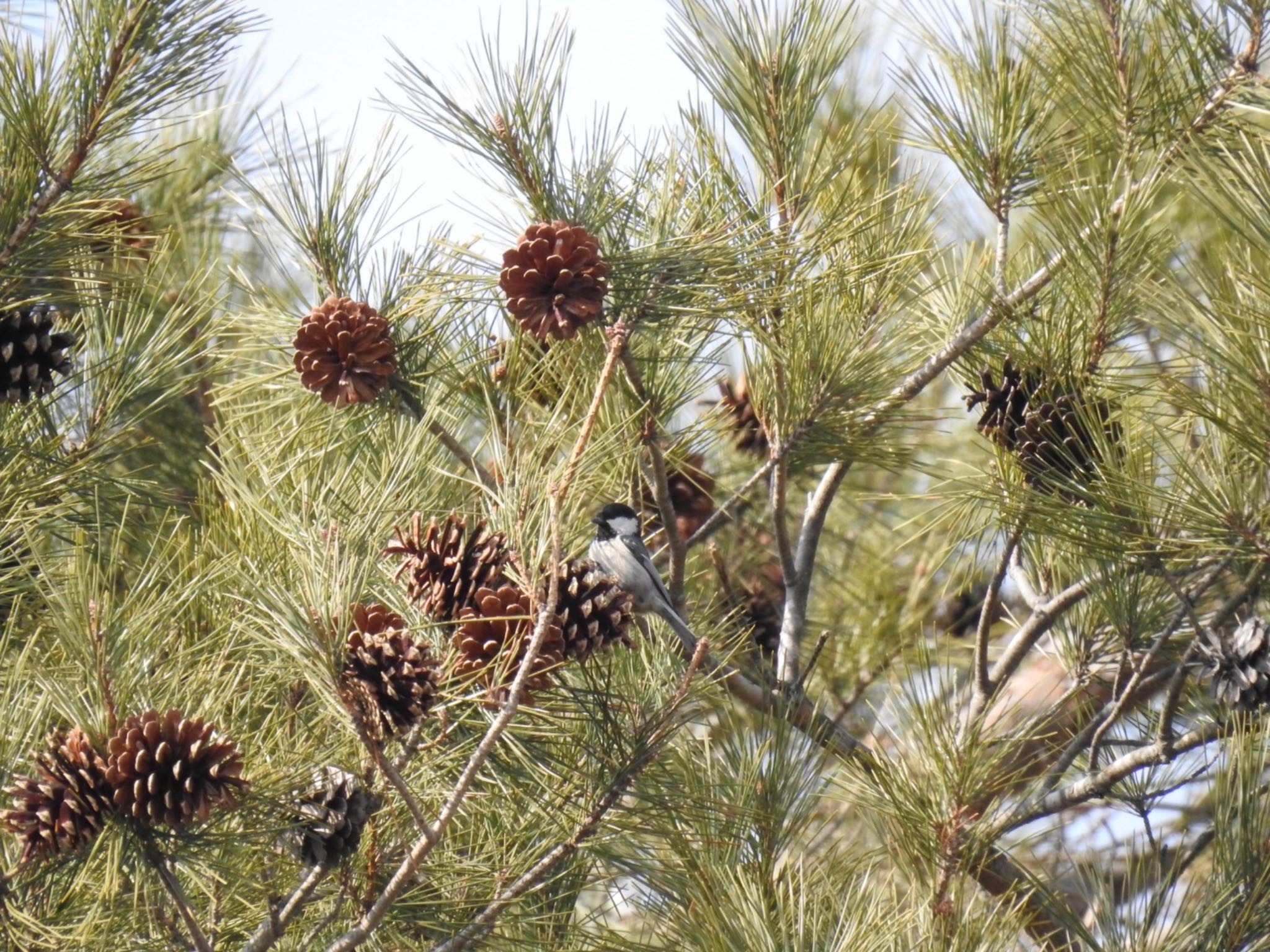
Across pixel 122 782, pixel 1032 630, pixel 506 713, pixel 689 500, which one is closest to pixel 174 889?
pixel 122 782

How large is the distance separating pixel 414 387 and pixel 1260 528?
40.1 inches

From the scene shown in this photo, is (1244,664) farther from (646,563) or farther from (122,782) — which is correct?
(122,782)

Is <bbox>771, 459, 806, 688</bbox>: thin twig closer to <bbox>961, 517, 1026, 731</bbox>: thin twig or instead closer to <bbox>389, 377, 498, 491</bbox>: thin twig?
<bbox>961, 517, 1026, 731</bbox>: thin twig

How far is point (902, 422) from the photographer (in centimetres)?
194

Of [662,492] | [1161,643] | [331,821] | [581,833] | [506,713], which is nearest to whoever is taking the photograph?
[506,713]

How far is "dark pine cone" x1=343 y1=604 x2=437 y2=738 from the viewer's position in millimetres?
1100

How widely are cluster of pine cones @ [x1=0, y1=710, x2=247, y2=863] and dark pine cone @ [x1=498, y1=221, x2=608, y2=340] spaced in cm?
59

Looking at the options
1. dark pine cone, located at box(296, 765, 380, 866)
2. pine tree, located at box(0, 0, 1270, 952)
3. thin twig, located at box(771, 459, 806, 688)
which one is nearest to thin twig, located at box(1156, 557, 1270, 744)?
pine tree, located at box(0, 0, 1270, 952)

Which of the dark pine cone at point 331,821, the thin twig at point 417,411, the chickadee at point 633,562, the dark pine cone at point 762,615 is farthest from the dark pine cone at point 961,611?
the dark pine cone at point 331,821

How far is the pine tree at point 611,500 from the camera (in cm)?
120

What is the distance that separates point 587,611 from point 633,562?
70 cm

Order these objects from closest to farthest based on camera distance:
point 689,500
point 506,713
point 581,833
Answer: point 506,713 → point 581,833 → point 689,500

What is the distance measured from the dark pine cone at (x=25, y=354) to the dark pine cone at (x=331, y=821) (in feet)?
2.38

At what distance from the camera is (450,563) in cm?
128
